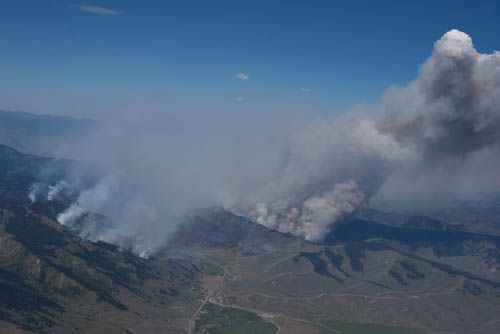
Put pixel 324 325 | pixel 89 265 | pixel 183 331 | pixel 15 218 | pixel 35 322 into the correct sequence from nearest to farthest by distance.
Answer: pixel 35 322 → pixel 183 331 → pixel 324 325 → pixel 89 265 → pixel 15 218

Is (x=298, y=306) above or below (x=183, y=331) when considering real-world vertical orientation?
above

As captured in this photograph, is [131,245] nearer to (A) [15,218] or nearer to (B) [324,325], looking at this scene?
(A) [15,218]

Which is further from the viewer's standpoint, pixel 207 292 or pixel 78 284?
pixel 207 292

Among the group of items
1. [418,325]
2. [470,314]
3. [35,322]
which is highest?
[470,314]

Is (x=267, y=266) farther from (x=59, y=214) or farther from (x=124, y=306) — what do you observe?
(x=59, y=214)

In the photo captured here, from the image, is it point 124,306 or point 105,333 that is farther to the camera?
point 124,306

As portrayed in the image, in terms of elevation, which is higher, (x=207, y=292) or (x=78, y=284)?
→ (x=207, y=292)

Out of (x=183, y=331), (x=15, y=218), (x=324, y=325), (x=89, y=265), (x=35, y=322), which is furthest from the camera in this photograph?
(x=15, y=218)

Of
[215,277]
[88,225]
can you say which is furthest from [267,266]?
[88,225]

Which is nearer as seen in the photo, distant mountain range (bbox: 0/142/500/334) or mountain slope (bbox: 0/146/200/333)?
mountain slope (bbox: 0/146/200/333)

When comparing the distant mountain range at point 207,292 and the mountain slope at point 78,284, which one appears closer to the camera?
the mountain slope at point 78,284
